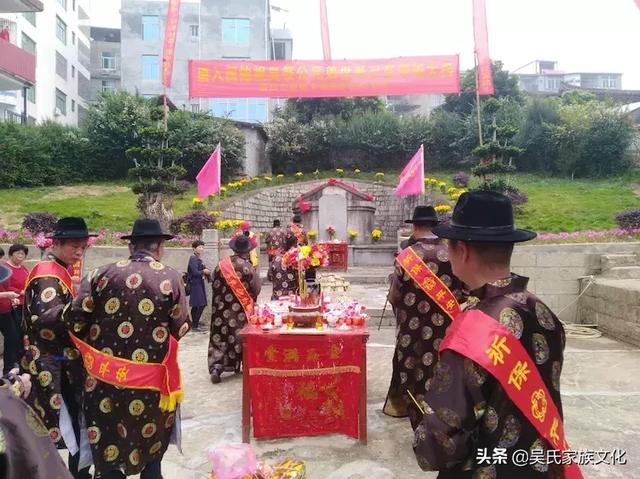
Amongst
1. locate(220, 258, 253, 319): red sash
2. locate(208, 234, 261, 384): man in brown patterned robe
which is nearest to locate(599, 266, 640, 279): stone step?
locate(208, 234, 261, 384): man in brown patterned robe

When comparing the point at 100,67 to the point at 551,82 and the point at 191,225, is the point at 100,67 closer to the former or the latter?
the point at 191,225

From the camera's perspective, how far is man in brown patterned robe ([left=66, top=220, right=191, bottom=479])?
278 centimetres

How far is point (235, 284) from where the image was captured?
19.8ft

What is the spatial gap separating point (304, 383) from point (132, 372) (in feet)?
5.55

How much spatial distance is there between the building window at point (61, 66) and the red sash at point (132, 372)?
3432 centimetres

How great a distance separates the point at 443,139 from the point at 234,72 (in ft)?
51.5

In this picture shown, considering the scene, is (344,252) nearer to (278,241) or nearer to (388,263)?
(388,263)

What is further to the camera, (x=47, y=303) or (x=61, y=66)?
(x=61, y=66)

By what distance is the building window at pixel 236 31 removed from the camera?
104 ft

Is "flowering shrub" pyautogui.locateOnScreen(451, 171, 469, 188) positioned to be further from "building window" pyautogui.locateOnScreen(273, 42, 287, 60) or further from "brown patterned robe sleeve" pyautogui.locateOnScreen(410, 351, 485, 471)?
"brown patterned robe sleeve" pyautogui.locateOnScreen(410, 351, 485, 471)

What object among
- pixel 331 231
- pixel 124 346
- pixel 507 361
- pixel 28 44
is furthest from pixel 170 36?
pixel 28 44

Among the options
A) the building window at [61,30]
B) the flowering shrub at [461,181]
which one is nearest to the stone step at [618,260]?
the flowering shrub at [461,181]

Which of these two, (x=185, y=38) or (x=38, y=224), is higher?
(x=185, y=38)

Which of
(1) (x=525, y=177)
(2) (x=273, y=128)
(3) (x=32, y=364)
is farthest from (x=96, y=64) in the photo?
(3) (x=32, y=364)
